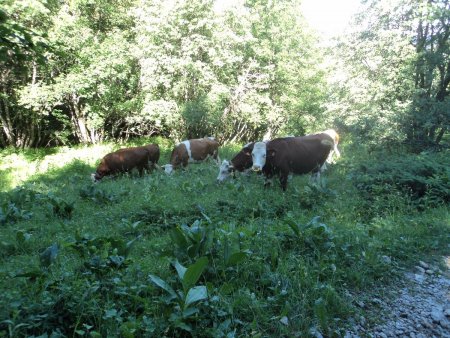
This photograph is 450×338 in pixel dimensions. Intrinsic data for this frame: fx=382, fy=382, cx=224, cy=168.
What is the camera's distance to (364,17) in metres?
14.2

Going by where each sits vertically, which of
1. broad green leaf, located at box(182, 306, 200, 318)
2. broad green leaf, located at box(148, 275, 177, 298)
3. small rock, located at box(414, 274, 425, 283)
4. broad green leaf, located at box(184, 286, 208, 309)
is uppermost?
broad green leaf, located at box(148, 275, 177, 298)

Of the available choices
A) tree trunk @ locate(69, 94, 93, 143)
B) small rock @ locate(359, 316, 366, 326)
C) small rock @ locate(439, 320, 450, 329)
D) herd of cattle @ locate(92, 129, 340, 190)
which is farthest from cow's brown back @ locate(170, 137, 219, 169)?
small rock @ locate(439, 320, 450, 329)

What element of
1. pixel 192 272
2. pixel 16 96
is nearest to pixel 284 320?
pixel 192 272

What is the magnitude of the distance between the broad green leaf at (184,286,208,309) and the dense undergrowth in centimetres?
1

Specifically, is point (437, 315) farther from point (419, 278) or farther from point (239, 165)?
point (239, 165)

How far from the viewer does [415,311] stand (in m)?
3.85

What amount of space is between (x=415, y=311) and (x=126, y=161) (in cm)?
1116

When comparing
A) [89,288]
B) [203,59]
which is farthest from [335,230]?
[203,59]

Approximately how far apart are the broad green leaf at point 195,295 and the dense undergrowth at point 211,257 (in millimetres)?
13

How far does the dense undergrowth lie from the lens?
3.01 metres

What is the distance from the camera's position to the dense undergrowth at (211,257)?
3.01 metres

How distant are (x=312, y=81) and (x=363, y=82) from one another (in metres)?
11.9

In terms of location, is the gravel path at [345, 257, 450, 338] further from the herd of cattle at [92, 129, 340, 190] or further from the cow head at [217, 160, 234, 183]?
the cow head at [217, 160, 234, 183]

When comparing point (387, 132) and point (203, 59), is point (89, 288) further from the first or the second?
point (203, 59)
